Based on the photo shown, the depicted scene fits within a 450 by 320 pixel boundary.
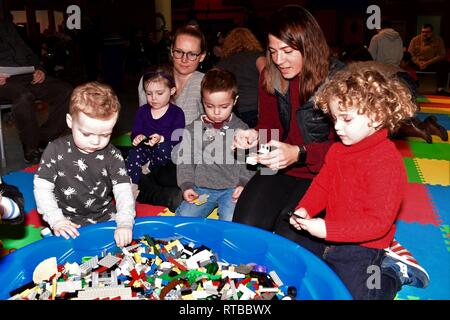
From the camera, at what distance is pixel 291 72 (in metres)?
1.94

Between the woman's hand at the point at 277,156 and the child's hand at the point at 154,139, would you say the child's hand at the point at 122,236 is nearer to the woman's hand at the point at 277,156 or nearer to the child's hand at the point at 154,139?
the woman's hand at the point at 277,156

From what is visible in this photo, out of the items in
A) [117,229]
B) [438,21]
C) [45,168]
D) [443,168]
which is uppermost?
[438,21]

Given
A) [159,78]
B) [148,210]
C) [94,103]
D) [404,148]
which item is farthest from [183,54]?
[404,148]

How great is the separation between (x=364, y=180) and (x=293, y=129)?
626 mm

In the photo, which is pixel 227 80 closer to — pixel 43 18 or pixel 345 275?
pixel 345 275

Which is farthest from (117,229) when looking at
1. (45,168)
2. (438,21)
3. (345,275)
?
(438,21)

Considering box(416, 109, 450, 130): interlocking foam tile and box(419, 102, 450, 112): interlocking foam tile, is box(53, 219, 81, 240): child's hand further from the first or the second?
box(419, 102, 450, 112): interlocking foam tile

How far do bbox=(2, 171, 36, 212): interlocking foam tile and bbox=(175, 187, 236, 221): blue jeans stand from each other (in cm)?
96

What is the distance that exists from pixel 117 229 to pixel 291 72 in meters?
0.99

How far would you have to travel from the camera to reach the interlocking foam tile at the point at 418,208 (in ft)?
8.05

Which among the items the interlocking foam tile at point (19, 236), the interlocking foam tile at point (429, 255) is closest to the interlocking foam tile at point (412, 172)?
the interlocking foam tile at point (429, 255)

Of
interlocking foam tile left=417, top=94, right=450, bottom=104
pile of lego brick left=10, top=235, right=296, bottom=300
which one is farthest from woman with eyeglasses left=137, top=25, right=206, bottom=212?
interlocking foam tile left=417, top=94, right=450, bottom=104

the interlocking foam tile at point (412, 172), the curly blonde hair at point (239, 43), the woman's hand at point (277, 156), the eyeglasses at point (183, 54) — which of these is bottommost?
the interlocking foam tile at point (412, 172)

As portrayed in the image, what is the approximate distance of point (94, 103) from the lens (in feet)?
5.53
